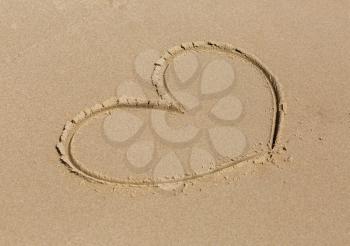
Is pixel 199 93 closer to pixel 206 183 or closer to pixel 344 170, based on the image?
pixel 206 183

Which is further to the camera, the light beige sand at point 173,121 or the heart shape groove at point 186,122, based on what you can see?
the heart shape groove at point 186,122

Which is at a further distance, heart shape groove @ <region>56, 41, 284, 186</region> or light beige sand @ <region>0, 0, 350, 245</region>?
heart shape groove @ <region>56, 41, 284, 186</region>

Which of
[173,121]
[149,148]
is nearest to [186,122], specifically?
[173,121]

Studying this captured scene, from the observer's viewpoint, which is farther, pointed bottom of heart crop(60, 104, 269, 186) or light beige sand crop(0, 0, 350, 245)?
pointed bottom of heart crop(60, 104, 269, 186)

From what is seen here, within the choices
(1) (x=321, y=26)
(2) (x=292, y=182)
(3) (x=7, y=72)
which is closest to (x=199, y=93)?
(2) (x=292, y=182)

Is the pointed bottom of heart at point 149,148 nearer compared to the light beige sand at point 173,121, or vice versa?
the light beige sand at point 173,121
